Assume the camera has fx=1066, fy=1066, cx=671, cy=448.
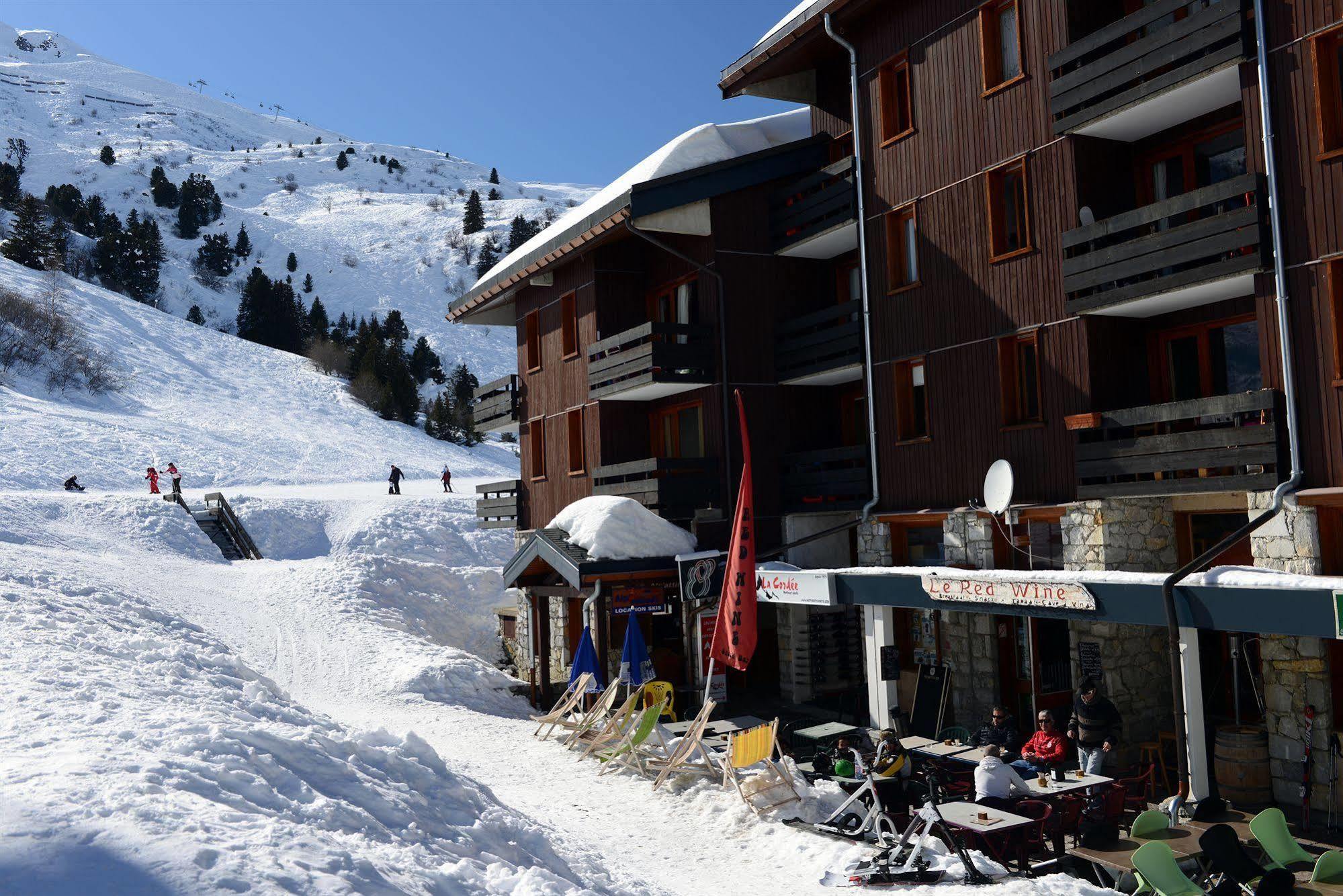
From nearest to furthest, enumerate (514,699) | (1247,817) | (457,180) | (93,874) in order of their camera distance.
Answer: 1. (93,874)
2. (1247,817)
3. (514,699)
4. (457,180)

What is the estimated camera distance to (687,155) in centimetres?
2072

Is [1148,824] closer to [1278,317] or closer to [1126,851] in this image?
[1126,851]

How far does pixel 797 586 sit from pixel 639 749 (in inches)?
145

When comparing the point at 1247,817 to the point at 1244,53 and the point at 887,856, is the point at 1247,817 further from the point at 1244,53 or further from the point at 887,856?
the point at 1244,53

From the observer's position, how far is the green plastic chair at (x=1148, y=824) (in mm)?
9211

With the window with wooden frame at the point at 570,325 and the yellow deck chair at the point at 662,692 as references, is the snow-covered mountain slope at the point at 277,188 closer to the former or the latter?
the window with wooden frame at the point at 570,325

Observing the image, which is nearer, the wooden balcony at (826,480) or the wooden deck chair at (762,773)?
the wooden deck chair at (762,773)

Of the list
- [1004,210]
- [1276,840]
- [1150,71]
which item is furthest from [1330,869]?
[1004,210]

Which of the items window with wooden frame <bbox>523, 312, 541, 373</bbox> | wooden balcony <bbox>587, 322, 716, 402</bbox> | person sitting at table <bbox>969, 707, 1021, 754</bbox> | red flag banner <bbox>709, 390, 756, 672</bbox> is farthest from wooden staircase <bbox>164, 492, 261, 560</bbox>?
person sitting at table <bbox>969, 707, 1021, 754</bbox>

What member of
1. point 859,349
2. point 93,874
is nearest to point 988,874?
point 93,874

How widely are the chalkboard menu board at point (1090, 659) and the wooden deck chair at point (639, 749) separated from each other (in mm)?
5622

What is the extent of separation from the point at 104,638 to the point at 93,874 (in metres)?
7.19

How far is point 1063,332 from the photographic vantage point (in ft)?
47.4

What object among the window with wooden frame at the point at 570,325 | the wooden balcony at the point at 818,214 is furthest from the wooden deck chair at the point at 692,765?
the window with wooden frame at the point at 570,325
